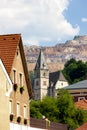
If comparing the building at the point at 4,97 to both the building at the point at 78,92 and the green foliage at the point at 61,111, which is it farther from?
the building at the point at 78,92

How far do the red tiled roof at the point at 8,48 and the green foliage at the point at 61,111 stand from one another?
51958 millimetres

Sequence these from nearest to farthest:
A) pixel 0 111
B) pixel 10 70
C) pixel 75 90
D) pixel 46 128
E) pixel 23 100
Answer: pixel 0 111
pixel 10 70
pixel 23 100
pixel 46 128
pixel 75 90

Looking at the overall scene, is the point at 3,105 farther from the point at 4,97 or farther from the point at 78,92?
the point at 78,92

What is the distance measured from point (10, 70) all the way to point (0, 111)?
5574 mm

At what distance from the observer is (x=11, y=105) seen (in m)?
41.9

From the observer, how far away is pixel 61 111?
10269 cm

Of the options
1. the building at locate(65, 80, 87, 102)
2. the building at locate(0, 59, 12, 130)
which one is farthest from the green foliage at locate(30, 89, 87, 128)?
the building at locate(0, 59, 12, 130)

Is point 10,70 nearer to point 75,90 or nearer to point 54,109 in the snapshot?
point 54,109

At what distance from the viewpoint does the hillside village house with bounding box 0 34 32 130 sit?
135ft

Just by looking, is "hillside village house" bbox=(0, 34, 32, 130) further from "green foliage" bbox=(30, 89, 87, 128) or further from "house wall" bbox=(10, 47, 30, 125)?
"green foliage" bbox=(30, 89, 87, 128)

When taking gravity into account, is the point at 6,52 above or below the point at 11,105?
above

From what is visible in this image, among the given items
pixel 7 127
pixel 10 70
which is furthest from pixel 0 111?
pixel 10 70

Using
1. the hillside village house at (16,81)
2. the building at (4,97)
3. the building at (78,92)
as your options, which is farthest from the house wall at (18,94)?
the building at (78,92)

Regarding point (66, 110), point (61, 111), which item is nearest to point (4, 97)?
point (66, 110)
